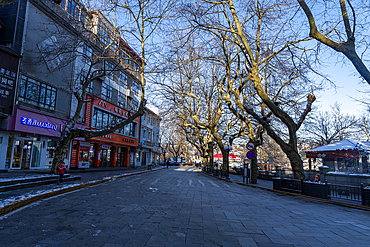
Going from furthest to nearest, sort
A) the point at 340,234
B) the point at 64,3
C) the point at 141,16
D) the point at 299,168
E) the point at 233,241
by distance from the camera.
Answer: the point at 64,3, the point at 141,16, the point at 299,168, the point at 340,234, the point at 233,241

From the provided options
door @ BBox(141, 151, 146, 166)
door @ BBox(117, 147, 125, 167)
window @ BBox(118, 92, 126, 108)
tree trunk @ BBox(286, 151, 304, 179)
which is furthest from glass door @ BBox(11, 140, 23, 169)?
door @ BBox(141, 151, 146, 166)

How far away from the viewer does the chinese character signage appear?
15.1m

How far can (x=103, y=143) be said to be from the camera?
2927 centimetres

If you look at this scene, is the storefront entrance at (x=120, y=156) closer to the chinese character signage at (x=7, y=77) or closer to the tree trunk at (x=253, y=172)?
the chinese character signage at (x=7, y=77)

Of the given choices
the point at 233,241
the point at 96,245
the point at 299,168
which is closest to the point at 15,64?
the point at 96,245

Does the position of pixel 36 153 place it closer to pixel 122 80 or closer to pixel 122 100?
pixel 122 100

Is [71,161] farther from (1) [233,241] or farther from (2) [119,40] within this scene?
(1) [233,241]

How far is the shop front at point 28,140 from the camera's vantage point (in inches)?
631

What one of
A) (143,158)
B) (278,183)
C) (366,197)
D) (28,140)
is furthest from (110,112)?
(366,197)

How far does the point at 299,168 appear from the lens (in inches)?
484

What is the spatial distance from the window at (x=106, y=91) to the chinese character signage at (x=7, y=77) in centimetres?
1214

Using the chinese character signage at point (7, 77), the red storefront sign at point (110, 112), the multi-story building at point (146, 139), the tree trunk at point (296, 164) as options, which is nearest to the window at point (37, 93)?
the chinese character signage at point (7, 77)

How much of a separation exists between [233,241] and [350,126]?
37519mm

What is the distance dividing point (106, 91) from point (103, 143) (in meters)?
6.64
